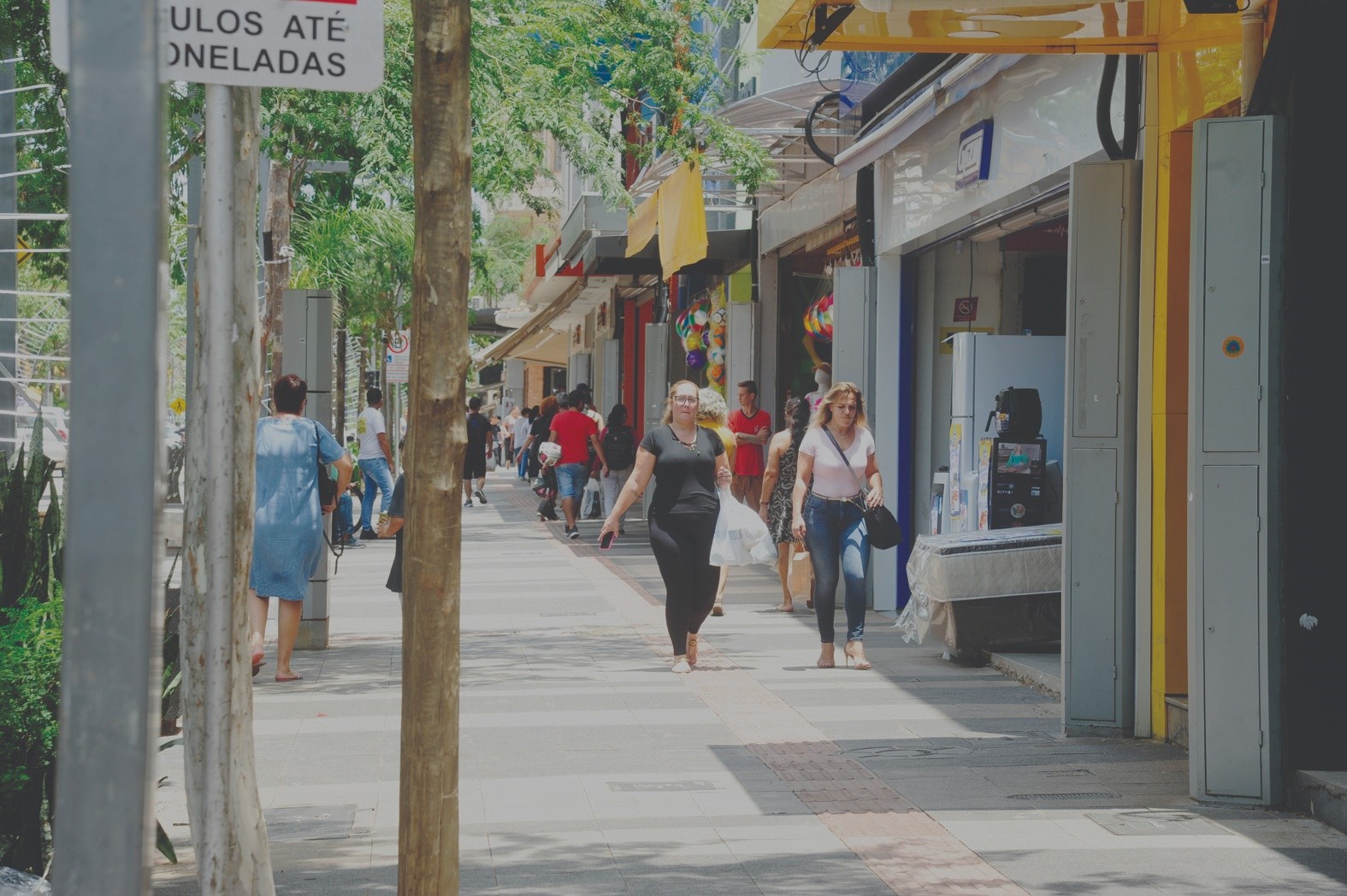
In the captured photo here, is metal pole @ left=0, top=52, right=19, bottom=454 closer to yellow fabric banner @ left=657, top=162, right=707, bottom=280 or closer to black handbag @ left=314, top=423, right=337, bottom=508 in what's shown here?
black handbag @ left=314, top=423, right=337, bottom=508

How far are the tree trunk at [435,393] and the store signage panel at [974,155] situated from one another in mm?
7430

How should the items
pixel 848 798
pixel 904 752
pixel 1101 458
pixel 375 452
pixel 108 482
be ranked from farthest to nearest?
pixel 375 452
pixel 1101 458
pixel 904 752
pixel 848 798
pixel 108 482

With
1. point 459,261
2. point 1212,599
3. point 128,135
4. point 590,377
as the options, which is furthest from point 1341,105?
point 590,377

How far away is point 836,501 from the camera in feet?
33.9

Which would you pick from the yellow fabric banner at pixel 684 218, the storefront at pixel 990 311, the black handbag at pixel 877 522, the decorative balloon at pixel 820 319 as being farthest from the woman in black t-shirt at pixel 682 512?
the decorative balloon at pixel 820 319

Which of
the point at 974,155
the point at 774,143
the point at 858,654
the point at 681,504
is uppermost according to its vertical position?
the point at 774,143

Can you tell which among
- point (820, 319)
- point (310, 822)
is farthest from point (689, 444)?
point (820, 319)

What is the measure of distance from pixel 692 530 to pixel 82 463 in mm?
7628

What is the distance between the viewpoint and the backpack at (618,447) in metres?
22.0

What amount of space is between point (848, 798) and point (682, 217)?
959 cm

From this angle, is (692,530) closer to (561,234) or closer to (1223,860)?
(1223,860)

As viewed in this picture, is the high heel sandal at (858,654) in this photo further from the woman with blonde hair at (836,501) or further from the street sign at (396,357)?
the street sign at (396,357)

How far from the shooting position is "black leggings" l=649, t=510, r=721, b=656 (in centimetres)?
1018

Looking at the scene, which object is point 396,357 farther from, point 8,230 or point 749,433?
point 8,230
